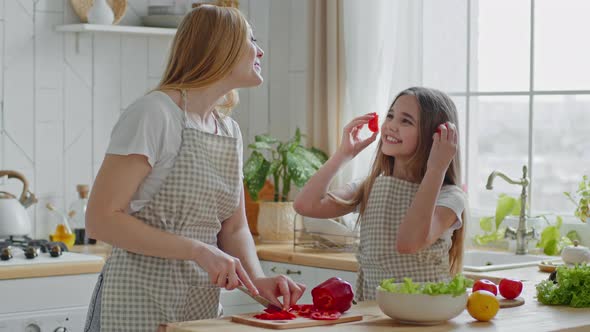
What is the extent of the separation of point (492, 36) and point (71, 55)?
1.70 m

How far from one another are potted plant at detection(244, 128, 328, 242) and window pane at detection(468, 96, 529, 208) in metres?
0.63

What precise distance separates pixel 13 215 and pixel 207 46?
1.67 m

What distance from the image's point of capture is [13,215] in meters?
3.73

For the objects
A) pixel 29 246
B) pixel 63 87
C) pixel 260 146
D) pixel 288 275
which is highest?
pixel 63 87

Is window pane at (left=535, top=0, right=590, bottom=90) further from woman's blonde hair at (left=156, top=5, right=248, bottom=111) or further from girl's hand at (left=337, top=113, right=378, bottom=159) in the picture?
woman's blonde hair at (left=156, top=5, right=248, bottom=111)

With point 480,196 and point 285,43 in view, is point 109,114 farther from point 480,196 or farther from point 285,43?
point 480,196

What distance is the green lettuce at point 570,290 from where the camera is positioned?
7.68 feet

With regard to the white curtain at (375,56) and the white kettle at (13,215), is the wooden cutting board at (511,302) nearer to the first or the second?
the white curtain at (375,56)

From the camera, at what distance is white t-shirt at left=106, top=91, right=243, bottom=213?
225 cm

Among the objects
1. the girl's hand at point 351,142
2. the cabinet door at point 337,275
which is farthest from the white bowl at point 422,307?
the cabinet door at point 337,275

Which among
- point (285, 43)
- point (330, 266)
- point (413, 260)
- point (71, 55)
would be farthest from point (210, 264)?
point (285, 43)

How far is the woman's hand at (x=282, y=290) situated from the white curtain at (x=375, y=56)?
1741 mm

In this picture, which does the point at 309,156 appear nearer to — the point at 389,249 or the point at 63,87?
the point at 63,87

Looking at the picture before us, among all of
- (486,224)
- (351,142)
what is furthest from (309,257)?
(351,142)
